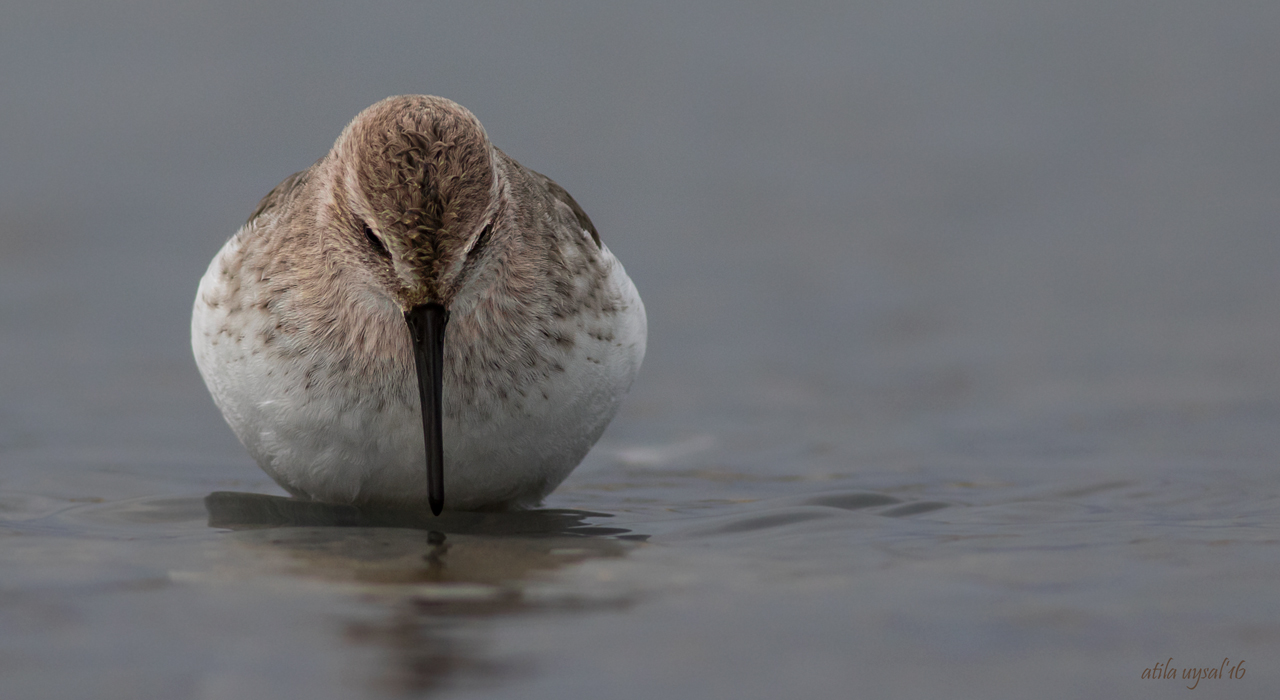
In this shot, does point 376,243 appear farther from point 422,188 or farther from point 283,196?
point 283,196

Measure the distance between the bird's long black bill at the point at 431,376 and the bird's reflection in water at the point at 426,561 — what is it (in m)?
0.33

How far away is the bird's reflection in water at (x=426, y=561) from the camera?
4781 mm

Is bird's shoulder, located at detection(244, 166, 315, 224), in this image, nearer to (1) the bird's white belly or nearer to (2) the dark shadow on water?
(1) the bird's white belly

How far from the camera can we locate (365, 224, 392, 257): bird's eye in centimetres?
602

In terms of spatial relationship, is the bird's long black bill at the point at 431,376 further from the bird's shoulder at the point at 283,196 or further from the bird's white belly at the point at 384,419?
the bird's shoulder at the point at 283,196

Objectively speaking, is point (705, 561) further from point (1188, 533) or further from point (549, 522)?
point (1188, 533)

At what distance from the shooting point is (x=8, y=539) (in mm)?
6301

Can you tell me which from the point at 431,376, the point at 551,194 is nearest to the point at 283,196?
the point at 551,194

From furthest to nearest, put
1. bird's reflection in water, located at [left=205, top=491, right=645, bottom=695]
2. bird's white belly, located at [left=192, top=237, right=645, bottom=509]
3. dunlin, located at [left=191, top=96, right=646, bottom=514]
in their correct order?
bird's white belly, located at [left=192, top=237, right=645, bottom=509]
dunlin, located at [left=191, top=96, right=646, bottom=514]
bird's reflection in water, located at [left=205, top=491, right=645, bottom=695]

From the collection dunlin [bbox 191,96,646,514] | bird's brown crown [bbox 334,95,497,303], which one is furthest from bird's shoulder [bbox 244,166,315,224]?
bird's brown crown [bbox 334,95,497,303]

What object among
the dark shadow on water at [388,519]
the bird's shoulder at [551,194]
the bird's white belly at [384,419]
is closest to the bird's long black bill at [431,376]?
the bird's white belly at [384,419]

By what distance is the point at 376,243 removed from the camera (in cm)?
608

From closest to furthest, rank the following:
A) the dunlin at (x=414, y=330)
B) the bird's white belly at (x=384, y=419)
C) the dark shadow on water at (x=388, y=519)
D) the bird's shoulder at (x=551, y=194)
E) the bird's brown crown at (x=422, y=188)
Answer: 1. the bird's brown crown at (x=422, y=188)
2. the dunlin at (x=414, y=330)
3. the bird's white belly at (x=384, y=419)
4. the dark shadow on water at (x=388, y=519)
5. the bird's shoulder at (x=551, y=194)

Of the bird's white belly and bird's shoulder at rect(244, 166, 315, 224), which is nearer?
the bird's white belly
